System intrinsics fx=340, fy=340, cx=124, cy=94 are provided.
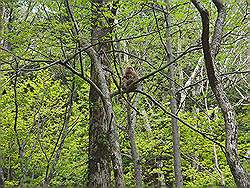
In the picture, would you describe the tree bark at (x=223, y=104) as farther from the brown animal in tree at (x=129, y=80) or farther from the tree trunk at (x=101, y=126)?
the brown animal in tree at (x=129, y=80)

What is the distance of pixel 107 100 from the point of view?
157 inches

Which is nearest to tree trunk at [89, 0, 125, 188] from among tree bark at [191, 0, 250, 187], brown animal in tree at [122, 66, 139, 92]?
brown animal in tree at [122, 66, 139, 92]

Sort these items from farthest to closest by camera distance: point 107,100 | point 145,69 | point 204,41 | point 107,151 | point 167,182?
1. point 167,182
2. point 145,69
3. point 107,151
4. point 107,100
5. point 204,41

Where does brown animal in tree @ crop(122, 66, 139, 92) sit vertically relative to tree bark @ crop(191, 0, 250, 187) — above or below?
above

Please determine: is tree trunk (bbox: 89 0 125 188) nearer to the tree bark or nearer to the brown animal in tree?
the brown animal in tree

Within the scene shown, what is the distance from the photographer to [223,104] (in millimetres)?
2660

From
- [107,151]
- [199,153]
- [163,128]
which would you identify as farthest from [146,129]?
[107,151]

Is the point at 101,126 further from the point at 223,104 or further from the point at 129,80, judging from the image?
the point at 223,104

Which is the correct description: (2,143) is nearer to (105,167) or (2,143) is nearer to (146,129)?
(146,129)

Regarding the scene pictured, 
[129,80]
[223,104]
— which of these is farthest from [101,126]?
[223,104]

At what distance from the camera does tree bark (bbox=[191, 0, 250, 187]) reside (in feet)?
8.01

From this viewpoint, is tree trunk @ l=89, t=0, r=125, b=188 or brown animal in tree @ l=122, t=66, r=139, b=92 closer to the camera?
tree trunk @ l=89, t=0, r=125, b=188

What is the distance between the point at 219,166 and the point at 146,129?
2166 mm

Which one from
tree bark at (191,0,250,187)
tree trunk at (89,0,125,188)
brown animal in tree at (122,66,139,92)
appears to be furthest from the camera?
brown animal in tree at (122,66,139,92)
